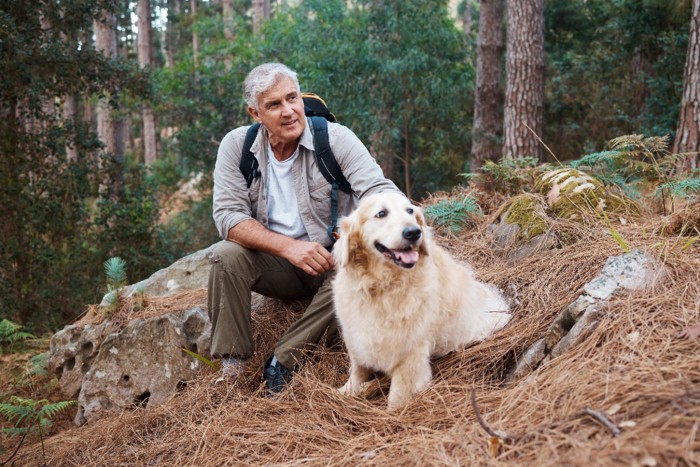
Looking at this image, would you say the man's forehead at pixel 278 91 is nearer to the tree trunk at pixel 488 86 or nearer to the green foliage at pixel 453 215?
the green foliage at pixel 453 215

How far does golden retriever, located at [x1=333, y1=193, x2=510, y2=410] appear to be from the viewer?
9.88 ft

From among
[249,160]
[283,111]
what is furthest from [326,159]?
[249,160]

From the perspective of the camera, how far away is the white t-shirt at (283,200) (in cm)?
383

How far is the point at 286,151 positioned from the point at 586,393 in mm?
2438

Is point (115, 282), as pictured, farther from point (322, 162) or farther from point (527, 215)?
point (527, 215)

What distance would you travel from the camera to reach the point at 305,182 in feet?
12.4

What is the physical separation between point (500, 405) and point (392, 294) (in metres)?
0.81

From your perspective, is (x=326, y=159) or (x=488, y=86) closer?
(x=326, y=159)

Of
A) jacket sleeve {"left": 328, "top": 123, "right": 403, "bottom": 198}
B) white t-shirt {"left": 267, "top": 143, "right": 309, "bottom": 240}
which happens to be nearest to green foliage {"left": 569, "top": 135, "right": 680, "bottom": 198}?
jacket sleeve {"left": 328, "top": 123, "right": 403, "bottom": 198}

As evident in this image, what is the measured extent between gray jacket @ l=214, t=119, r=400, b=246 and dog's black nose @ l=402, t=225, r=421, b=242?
826mm

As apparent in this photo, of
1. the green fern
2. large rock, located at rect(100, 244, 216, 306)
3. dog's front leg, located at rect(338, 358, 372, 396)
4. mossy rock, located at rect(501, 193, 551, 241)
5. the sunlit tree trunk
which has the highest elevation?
the sunlit tree trunk

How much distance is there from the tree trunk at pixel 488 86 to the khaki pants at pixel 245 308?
23.0 ft

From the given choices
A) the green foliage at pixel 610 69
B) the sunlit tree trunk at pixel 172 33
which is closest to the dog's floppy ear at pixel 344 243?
the green foliage at pixel 610 69

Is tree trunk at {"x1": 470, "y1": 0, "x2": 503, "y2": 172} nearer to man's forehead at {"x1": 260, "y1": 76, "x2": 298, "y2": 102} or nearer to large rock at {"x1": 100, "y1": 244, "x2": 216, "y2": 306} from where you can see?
large rock at {"x1": 100, "y1": 244, "x2": 216, "y2": 306}
